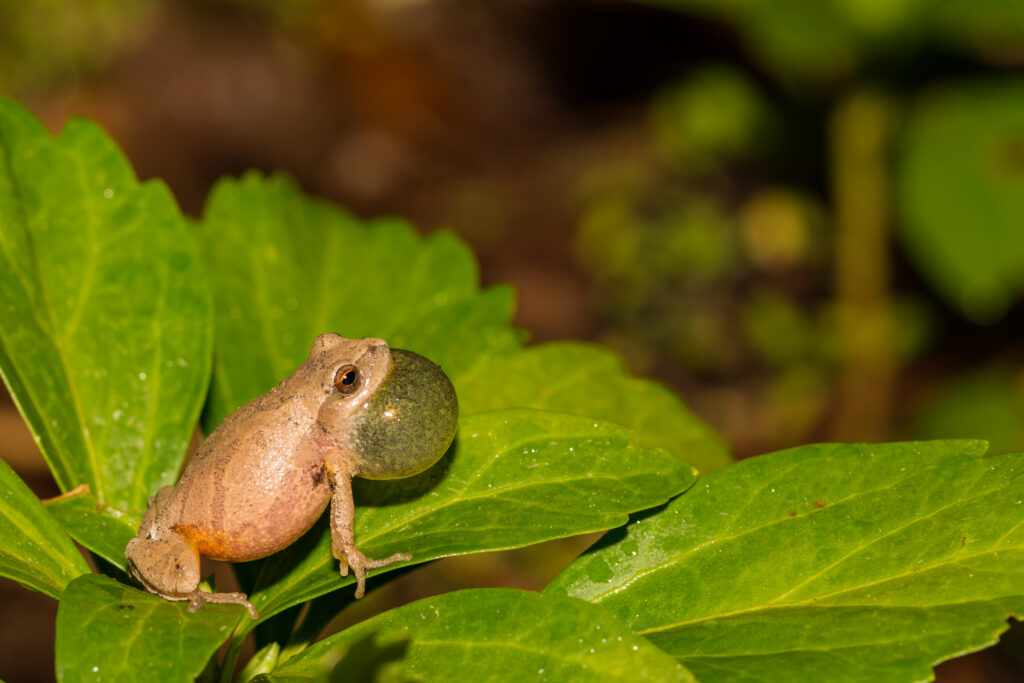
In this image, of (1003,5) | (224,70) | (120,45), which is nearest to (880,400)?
(1003,5)

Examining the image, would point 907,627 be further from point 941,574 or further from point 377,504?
point 377,504

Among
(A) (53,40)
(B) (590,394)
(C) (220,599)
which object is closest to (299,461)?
(C) (220,599)

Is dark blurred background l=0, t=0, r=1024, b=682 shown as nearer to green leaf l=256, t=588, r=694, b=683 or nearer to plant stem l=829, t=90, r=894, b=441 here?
plant stem l=829, t=90, r=894, b=441

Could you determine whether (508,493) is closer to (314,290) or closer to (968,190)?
(314,290)

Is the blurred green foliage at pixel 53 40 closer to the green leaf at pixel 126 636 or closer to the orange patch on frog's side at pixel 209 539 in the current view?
the orange patch on frog's side at pixel 209 539

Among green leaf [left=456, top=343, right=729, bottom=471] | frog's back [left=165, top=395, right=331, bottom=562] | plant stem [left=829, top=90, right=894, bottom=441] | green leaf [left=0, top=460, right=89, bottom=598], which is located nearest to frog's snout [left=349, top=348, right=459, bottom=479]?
frog's back [left=165, top=395, right=331, bottom=562]

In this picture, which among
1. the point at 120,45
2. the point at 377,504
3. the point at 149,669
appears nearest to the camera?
the point at 149,669
